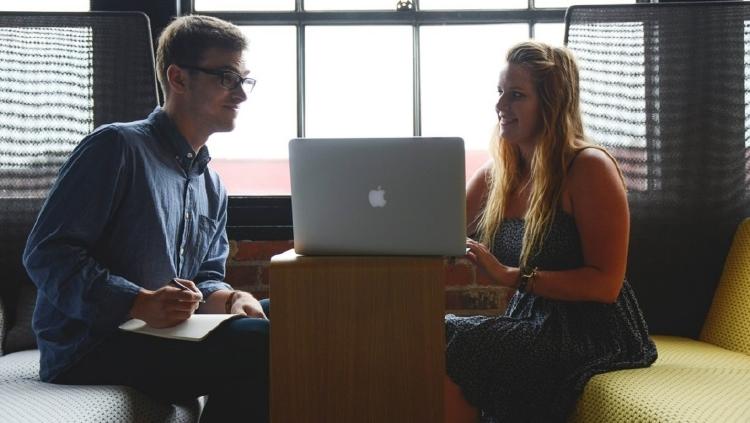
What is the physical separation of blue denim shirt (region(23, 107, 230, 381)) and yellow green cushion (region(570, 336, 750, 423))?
90cm

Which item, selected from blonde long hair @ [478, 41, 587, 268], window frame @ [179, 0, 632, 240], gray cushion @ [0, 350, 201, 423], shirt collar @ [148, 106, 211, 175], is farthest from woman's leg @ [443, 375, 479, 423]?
window frame @ [179, 0, 632, 240]

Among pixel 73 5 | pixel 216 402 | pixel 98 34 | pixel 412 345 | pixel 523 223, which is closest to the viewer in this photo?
pixel 412 345

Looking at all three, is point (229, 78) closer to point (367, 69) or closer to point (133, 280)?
point (133, 280)

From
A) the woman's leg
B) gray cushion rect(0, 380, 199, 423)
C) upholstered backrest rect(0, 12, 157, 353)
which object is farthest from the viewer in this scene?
upholstered backrest rect(0, 12, 157, 353)

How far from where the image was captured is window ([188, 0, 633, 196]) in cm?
234

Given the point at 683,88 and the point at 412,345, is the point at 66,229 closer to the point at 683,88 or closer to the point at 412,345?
the point at 412,345

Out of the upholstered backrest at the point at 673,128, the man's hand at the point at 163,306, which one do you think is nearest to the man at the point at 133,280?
the man's hand at the point at 163,306

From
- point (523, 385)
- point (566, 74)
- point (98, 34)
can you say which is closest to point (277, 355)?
point (523, 385)

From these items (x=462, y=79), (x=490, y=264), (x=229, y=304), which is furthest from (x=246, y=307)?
(x=462, y=79)

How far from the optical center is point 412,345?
1308 millimetres

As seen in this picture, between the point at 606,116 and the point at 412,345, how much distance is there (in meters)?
1.08

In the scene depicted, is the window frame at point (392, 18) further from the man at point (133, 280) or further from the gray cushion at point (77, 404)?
the gray cushion at point (77, 404)

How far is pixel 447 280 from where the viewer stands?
2293mm

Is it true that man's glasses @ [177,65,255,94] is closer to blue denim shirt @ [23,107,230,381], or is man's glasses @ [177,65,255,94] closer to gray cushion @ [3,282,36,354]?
blue denim shirt @ [23,107,230,381]
